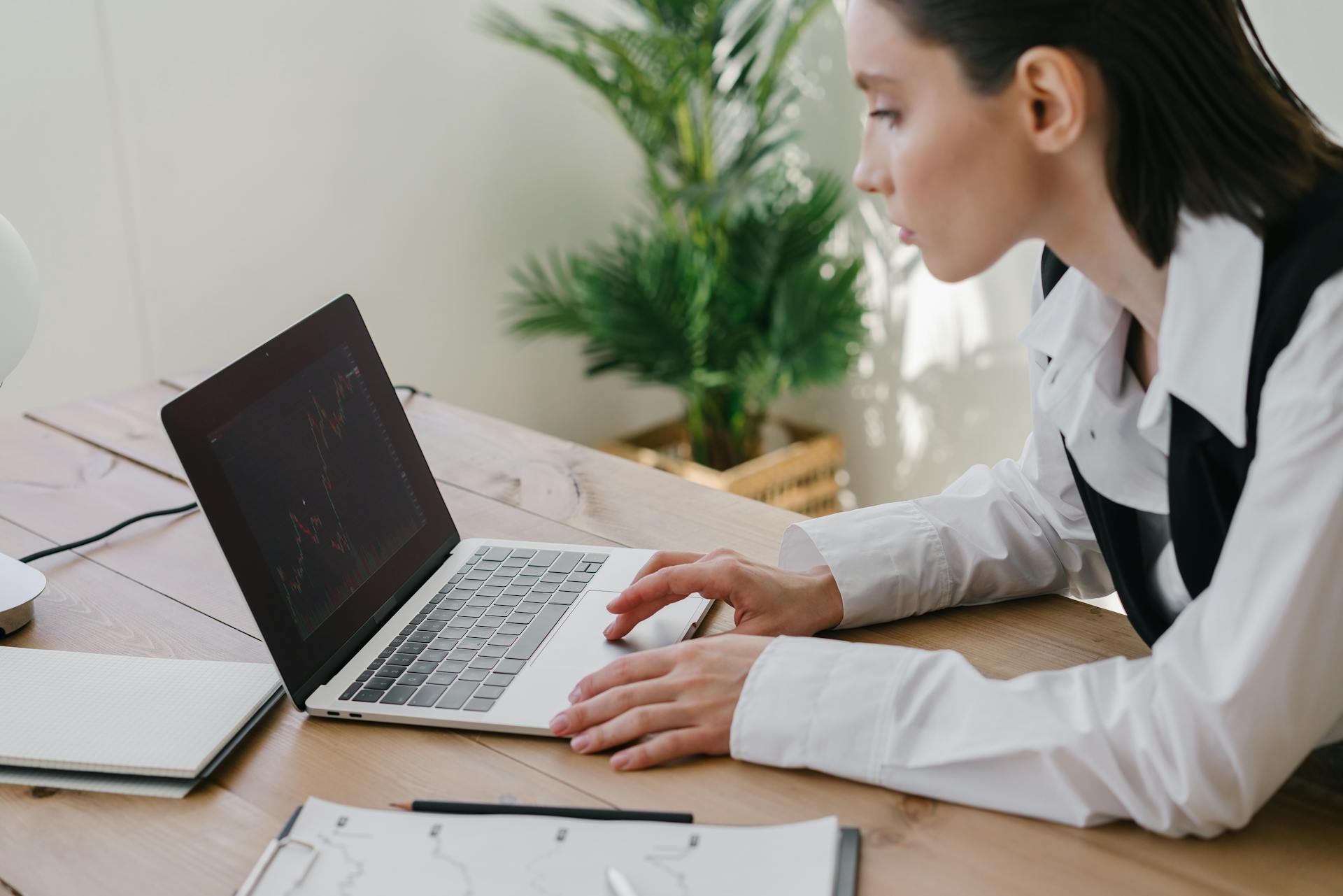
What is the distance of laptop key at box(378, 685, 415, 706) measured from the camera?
2.78 ft

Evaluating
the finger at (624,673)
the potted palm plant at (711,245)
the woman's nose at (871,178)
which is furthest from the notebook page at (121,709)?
the potted palm plant at (711,245)

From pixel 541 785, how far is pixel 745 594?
239mm

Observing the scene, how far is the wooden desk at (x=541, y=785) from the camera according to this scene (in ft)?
2.23

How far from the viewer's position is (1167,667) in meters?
0.70

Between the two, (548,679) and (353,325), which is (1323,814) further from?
(353,325)

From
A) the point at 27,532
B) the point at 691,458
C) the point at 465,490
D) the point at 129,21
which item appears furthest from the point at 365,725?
the point at 691,458

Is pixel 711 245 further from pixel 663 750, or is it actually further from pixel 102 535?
pixel 663 750

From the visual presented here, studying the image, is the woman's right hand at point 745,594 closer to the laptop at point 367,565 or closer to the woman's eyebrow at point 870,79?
the laptop at point 367,565

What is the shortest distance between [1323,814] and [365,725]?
0.61 meters

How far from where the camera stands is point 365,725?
84 centimetres

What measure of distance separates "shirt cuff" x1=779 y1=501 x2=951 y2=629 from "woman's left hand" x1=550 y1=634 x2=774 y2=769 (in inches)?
5.4

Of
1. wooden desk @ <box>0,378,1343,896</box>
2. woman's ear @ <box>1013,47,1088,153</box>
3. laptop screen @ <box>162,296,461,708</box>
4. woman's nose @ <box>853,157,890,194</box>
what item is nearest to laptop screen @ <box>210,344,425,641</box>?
laptop screen @ <box>162,296,461,708</box>

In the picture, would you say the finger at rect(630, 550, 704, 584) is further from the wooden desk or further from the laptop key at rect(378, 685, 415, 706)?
the laptop key at rect(378, 685, 415, 706)

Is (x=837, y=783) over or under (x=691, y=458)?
over
